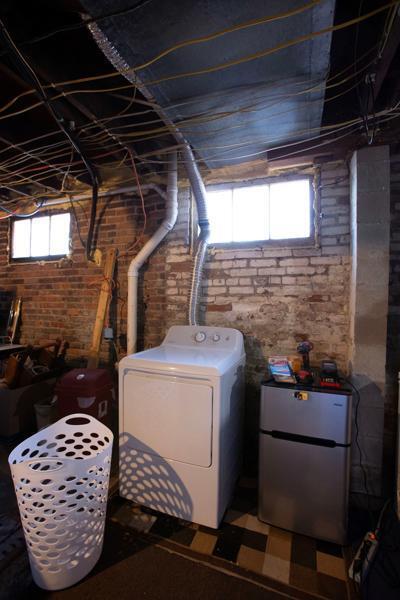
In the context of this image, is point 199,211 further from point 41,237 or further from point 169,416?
point 41,237

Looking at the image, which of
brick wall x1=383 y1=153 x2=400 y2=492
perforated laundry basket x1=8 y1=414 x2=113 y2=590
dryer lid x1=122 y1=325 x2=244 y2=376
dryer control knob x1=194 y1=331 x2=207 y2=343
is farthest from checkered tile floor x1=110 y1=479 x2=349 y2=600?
dryer control knob x1=194 y1=331 x2=207 y2=343

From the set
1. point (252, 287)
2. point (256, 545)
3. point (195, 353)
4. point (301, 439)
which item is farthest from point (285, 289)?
point (256, 545)

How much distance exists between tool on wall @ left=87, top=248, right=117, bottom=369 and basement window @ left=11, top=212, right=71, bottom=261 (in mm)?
704

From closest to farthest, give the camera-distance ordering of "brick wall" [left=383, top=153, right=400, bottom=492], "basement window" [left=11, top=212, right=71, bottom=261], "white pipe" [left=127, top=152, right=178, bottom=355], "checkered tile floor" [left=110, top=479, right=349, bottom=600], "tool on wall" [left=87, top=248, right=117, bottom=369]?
"checkered tile floor" [left=110, top=479, right=349, bottom=600]
"brick wall" [left=383, top=153, right=400, bottom=492]
"white pipe" [left=127, top=152, right=178, bottom=355]
"tool on wall" [left=87, top=248, right=117, bottom=369]
"basement window" [left=11, top=212, right=71, bottom=261]

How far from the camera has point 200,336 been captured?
2025mm

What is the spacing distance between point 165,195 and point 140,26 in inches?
56.6

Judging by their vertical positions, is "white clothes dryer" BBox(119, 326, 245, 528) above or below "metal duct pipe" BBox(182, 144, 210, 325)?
below

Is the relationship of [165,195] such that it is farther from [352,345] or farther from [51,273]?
[352,345]

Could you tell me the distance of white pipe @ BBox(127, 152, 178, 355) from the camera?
230cm

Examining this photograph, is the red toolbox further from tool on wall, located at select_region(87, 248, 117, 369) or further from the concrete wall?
the concrete wall

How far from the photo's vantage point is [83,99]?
156cm

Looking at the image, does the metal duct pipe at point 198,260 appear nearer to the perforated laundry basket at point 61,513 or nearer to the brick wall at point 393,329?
the perforated laundry basket at point 61,513

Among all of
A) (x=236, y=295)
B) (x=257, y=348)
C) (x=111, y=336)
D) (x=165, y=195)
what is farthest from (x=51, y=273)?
(x=257, y=348)

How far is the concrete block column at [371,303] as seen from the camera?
1.72 meters
